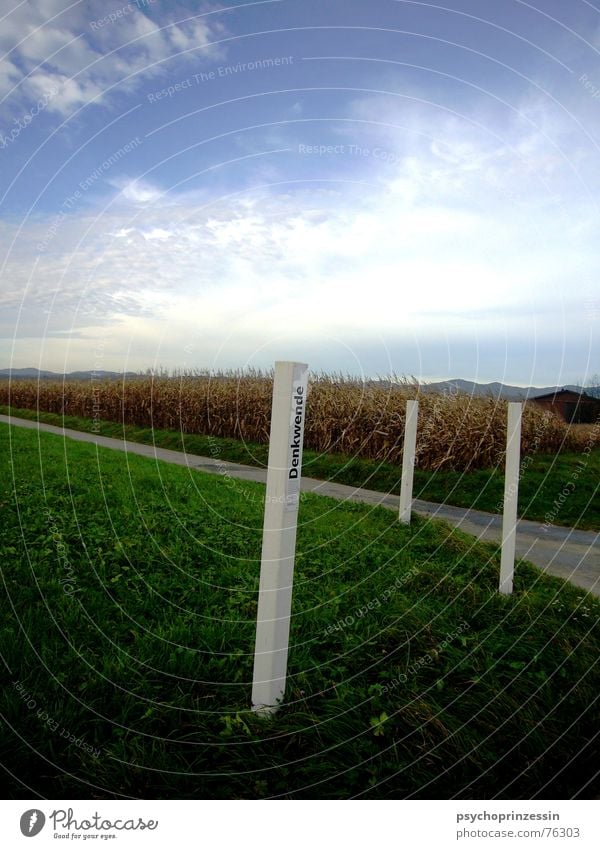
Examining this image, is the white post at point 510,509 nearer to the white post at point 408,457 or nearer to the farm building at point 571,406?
the white post at point 408,457

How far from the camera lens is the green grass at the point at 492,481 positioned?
941 cm

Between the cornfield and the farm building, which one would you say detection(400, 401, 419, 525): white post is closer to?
the cornfield

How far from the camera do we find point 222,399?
682 inches

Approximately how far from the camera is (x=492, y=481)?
10859 mm

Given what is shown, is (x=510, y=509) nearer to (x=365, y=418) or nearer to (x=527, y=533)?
(x=527, y=533)
